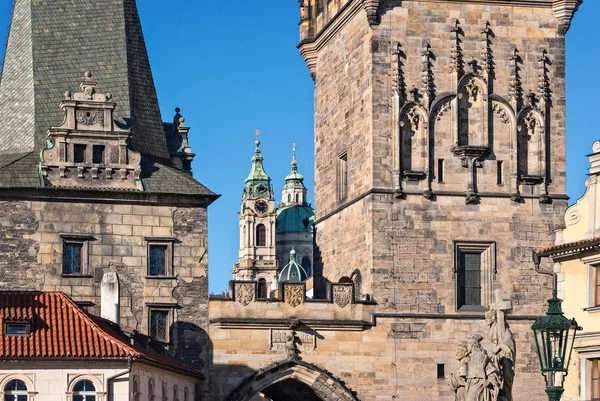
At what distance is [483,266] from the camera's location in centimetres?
4916

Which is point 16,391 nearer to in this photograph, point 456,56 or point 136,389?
point 136,389

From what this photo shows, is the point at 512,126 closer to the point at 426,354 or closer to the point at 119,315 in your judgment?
the point at 426,354

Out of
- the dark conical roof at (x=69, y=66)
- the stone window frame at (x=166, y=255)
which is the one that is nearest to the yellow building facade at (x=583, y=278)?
the stone window frame at (x=166, y=255)

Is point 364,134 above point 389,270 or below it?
above

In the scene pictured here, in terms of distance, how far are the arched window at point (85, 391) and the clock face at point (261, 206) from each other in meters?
118

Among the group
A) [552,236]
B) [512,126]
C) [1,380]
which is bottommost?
[1,380]

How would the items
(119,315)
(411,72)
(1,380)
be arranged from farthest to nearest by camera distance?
(411,72)
(119,315)
(1,380)

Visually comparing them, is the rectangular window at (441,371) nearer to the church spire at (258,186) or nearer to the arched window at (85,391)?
the arched window at (85,391)

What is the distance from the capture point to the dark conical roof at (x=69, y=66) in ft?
159

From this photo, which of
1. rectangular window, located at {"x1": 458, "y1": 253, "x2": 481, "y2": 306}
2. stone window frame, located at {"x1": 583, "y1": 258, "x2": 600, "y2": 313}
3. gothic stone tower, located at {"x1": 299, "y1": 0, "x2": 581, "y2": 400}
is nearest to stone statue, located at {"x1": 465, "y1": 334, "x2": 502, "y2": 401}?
stone window frame, located at {"x1": 583, "y1": 258, "x2": 600, "y2": 313}

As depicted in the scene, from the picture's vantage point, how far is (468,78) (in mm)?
49656

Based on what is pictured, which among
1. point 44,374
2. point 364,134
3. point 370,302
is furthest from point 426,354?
point 44,374

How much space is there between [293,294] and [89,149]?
654 centimetres

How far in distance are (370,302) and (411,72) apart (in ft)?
21.0
